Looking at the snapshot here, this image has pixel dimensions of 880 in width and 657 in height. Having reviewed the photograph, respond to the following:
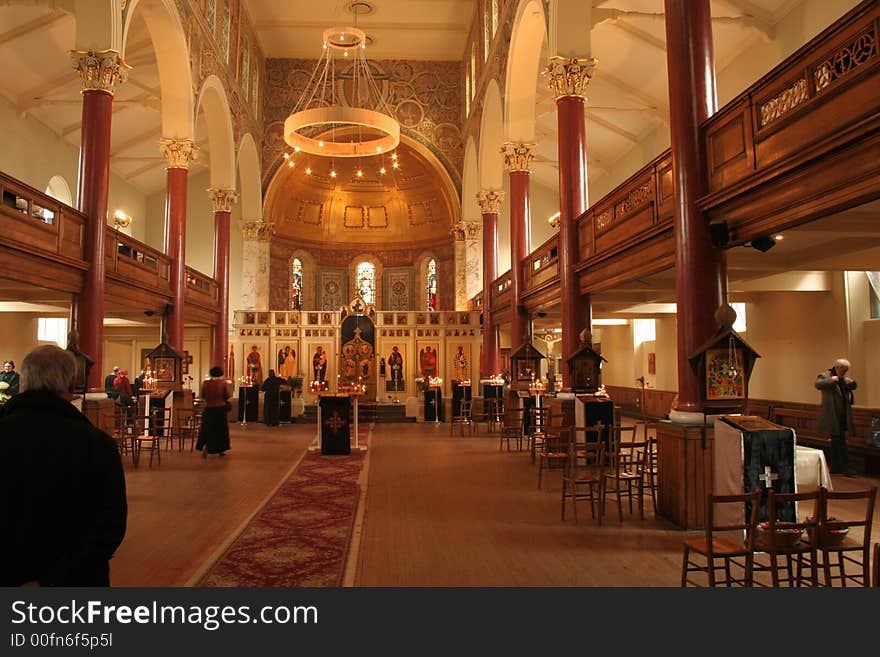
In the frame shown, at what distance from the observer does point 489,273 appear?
67.8ft

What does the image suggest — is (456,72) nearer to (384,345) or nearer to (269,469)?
(384,345)

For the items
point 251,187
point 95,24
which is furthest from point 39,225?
point 251,187

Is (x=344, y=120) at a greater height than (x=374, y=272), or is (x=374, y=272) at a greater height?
(x=344, y=120)

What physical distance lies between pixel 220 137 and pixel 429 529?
17607mm

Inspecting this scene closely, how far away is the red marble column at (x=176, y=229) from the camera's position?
16.5 m

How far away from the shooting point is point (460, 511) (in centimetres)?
776

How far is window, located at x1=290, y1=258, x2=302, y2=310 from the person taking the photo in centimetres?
2904

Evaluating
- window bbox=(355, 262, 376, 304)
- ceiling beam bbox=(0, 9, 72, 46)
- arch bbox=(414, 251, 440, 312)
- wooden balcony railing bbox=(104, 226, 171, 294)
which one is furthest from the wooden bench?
window bbox=(355, 262, 376, 304)

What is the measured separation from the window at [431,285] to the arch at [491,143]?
28.5ft

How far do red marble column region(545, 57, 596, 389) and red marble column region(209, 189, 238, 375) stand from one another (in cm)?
1312

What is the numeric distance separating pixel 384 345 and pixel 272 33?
12860 mm

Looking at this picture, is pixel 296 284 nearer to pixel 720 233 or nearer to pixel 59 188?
pixel 59 188

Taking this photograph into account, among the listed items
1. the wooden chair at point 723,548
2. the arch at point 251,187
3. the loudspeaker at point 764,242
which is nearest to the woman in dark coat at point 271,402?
the arch at point 251,187

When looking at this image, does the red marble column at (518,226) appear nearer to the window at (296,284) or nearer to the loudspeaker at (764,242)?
the loudspeaker at (764,242)
